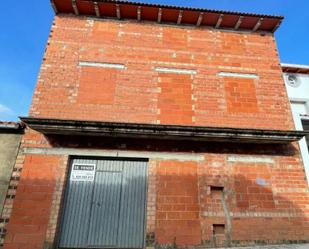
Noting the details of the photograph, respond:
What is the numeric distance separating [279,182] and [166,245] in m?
3.53

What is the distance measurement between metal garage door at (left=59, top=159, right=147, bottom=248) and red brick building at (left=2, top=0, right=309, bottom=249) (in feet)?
0.08

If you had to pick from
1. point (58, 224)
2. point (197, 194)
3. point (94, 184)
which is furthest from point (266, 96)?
point (58, 224)

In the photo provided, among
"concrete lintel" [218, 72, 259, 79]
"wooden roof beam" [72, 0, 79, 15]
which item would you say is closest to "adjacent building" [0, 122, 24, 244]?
"wooden roof beam" [72, 0, 79, 15]

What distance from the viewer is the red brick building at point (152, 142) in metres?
5.75

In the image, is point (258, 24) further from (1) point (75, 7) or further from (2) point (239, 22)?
(1) point (75, 7)

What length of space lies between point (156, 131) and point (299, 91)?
6.62 meters

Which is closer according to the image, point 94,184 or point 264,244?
point 264,244

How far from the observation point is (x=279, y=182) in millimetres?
6422

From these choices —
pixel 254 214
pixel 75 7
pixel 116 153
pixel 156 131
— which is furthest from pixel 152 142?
pixel 75 7

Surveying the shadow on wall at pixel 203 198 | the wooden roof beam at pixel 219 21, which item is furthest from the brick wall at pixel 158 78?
the shadow on wall at pixel 203 198

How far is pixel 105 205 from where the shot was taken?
5977 mm

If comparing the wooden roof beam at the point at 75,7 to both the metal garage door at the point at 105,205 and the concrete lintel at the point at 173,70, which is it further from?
the metal garage door at the point at 105,205

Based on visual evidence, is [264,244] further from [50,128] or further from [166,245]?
[50,128]

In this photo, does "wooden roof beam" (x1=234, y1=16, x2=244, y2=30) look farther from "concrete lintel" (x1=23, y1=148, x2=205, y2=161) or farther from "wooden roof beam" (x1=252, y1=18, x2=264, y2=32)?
"concrete lintel" (x1=23, y1=148, x2=205, y2=161)
